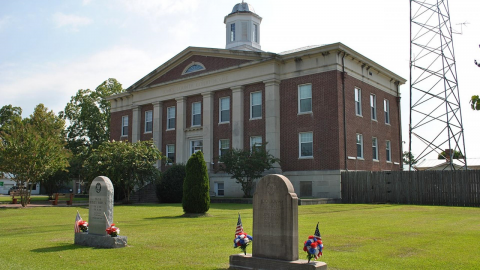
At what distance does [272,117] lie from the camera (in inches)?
1271

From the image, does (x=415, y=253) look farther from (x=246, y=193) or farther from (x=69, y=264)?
(x=246, y=193)

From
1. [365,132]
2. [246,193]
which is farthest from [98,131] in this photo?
[365,132]

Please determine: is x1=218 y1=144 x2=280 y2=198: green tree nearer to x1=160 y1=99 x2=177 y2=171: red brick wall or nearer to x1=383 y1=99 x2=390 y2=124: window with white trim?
x1=160 y1=99 x2=177 y2=171: red brick wall

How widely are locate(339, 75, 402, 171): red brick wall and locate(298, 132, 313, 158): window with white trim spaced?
2565 mm

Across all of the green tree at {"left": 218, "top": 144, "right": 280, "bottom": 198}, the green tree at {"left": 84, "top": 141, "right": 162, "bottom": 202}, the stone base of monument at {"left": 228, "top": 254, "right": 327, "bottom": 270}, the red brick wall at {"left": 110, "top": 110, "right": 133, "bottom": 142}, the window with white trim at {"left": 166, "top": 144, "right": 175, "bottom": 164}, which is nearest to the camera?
the stone base of monument at {"left": 228, "top": 254, "right": 327, "bottom": 270}

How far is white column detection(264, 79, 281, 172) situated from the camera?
1267 inches

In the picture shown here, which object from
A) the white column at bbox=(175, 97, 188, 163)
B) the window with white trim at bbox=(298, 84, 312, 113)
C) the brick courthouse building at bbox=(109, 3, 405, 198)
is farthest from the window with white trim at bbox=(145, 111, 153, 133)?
the window with white trim at bbox=(298, 84, 312, 113)

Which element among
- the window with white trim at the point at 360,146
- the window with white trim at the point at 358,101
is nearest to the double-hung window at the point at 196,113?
the window with white trim at the point at 358,101

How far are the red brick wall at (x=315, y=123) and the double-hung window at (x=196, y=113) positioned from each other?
815cm

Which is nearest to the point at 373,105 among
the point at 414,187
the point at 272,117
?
the point at 272,117

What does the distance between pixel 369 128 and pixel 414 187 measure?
7.35 meters

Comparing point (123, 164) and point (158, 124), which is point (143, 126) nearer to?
point (158, 124)

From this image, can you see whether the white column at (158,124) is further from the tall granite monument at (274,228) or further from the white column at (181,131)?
the tall granite monument at (274,228)

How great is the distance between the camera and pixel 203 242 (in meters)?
11.1
